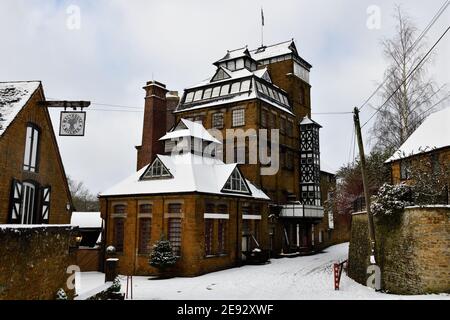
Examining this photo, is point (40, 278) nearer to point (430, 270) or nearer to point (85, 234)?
point (430, 270)

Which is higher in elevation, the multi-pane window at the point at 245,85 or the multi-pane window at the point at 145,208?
the multi-pane window at the point at 245,85

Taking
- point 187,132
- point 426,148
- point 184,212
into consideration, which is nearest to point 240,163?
point 187,132

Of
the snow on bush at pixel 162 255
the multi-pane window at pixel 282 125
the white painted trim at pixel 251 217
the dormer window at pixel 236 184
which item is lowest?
the snow on bush at pixel 162 255

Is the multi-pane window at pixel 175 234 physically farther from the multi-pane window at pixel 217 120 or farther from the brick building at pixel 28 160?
the multi-pane window at pixel 217 120

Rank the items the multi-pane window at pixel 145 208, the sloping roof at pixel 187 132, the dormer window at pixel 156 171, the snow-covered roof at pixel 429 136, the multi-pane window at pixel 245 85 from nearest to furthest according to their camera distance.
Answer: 1. the snow-covered roof at pixel 429 136
2. the multi-pane window at pixel 145 208
3. the dormer window at pixel 156 171
4. the sloping roof at pixel 187 132
5. the multi-pane window at pixel 245 85

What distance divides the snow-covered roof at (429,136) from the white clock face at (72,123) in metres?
20.9

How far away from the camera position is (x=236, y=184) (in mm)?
29797

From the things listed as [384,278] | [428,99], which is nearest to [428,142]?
[428,99]

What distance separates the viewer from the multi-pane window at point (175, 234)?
25.6 meters

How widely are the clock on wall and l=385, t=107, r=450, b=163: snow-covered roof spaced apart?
20875 mm

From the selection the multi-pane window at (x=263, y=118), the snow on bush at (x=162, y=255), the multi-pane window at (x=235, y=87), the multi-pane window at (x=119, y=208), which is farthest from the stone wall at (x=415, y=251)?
the multi-pane window at (x=235, y=87)

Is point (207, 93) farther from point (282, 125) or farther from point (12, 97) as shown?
point (12, 97)
